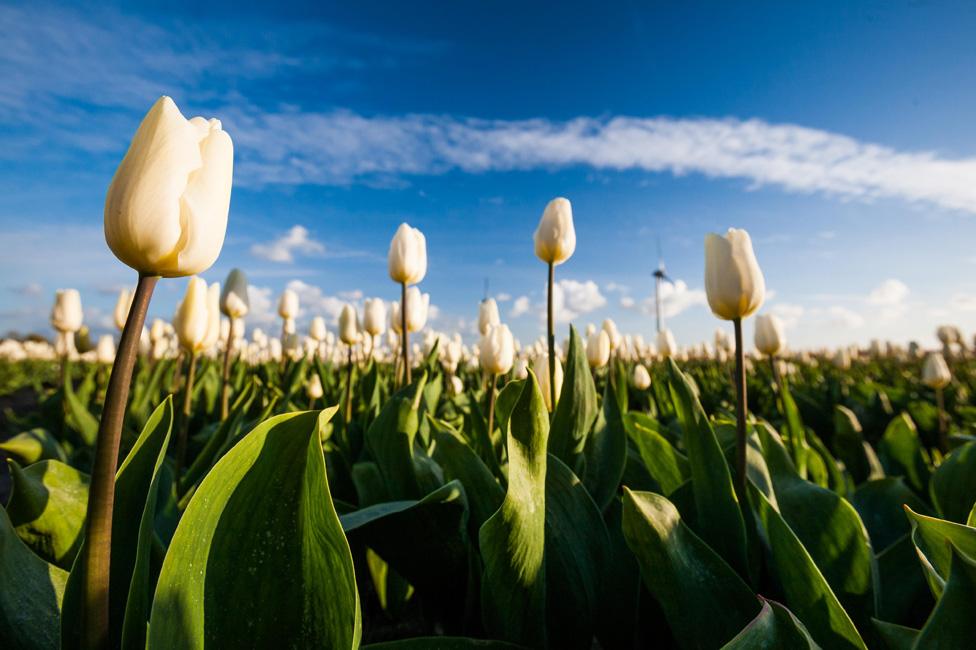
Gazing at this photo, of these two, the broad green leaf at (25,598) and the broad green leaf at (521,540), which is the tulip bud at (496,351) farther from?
the broad green leaf at (25,598)

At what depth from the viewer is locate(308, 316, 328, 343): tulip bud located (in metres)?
6.09

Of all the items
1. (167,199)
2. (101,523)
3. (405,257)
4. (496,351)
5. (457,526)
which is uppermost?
(405,257)

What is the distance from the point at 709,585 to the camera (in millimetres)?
1044

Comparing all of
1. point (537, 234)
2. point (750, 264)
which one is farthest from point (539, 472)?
point (537, 234)

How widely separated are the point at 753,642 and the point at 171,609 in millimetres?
755

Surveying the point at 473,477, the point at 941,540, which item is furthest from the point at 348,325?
the point at 941,540

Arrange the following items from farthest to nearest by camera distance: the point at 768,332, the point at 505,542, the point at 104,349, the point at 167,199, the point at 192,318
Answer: the point at 104,349
the point at 768,332
the point at 192,318
the point at 505,542
the point at 167,199

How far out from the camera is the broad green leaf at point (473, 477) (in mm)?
1415

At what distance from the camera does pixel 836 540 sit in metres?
1.29

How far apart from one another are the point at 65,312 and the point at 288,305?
1.81m

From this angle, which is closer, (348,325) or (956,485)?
(956,485)

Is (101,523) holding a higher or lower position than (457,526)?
higher

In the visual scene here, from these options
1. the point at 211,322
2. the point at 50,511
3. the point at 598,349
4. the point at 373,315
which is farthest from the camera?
the point at 373,315

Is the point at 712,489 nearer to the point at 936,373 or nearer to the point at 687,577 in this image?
the point at 687,577
